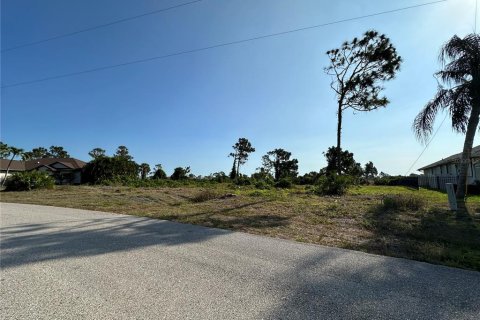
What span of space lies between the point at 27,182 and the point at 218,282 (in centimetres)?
2467

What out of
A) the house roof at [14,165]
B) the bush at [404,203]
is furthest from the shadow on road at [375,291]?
the house roof at [14,165]

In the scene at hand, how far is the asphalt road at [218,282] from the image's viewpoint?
269 cm

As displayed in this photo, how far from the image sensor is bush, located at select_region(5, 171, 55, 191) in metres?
22.2

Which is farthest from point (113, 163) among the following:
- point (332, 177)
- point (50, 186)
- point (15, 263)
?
point (15, 263)

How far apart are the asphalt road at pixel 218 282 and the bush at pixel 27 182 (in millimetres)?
20782

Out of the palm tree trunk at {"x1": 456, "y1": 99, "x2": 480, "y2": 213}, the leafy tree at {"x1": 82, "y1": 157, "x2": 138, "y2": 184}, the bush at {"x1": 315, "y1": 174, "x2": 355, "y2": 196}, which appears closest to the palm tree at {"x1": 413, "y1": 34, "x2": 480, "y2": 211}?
the palm tree trunk at {"x1": 456, "y1": 99, "x2": 480, "y2": 213}

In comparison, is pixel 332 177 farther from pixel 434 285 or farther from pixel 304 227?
pixel 434 285

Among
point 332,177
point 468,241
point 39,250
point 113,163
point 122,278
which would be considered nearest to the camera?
point 122,278

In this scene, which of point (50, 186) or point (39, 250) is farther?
point (50, 186)

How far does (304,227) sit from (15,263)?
18.1 ft

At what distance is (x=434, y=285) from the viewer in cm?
332

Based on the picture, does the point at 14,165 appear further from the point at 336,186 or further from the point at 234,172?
the point at 336,186

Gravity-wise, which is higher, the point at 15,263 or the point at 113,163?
the point at 113,163

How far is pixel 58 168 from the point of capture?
152ft
